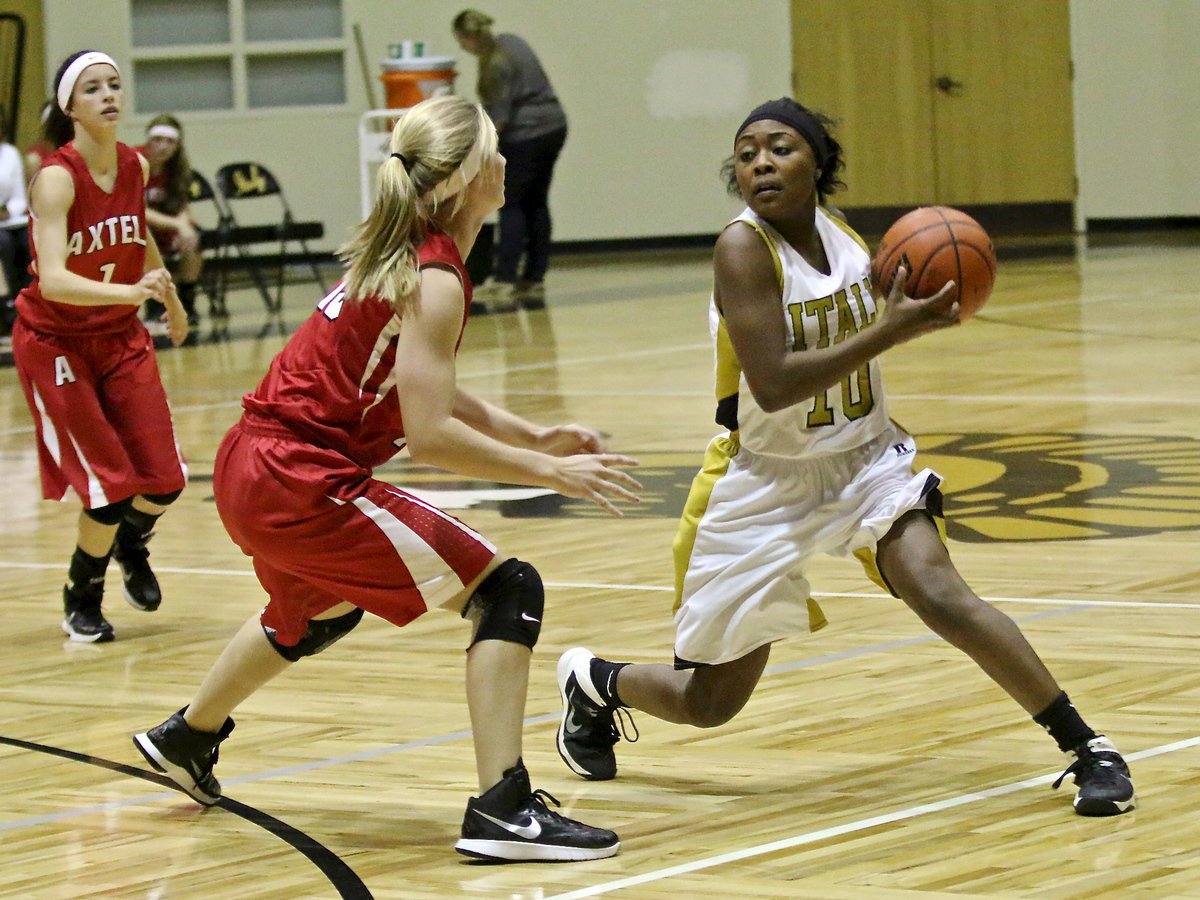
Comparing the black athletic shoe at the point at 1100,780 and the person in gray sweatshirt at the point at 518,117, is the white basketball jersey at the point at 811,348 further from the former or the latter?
the person in gray sweatshirt at the point at 518,117

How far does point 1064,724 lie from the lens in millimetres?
3383

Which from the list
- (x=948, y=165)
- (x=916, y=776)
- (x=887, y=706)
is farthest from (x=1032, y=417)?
(x=948, y=165)

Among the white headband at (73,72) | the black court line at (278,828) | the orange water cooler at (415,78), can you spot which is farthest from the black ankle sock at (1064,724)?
the orange water cooler at (415,78)

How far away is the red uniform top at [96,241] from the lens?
5227 mm

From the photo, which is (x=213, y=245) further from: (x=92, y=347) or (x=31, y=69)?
(x=92, y=347)

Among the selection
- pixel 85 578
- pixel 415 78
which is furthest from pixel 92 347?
pixel 415 78

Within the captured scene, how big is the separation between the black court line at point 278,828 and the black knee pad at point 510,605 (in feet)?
1.39

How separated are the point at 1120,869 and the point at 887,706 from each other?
1123 mm

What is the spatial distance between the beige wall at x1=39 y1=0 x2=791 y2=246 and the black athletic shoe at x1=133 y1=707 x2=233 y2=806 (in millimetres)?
14862

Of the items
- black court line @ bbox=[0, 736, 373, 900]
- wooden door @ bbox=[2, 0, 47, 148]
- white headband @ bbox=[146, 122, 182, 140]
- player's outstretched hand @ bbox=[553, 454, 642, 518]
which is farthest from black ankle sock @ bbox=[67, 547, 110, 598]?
wooden door @ bbox=[2, 0, 47, 148]

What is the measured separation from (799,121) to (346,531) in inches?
41.7

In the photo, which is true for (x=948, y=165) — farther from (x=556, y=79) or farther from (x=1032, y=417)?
(x=1032, y=417)

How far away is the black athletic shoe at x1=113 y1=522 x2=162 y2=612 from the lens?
17.9ft

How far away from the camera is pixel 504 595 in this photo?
131 inches
